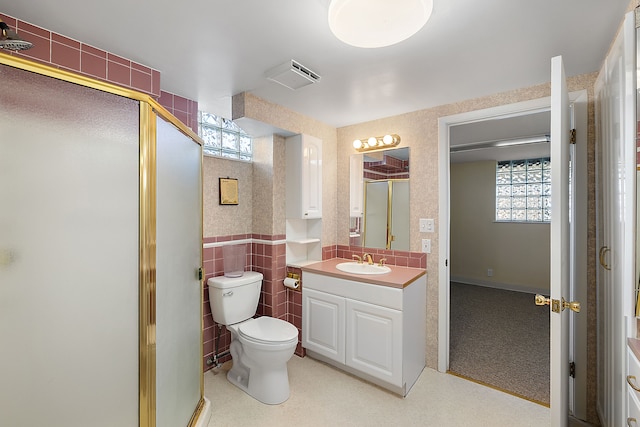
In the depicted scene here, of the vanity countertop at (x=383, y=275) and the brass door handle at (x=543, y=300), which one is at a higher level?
the brass door handle at (x=543, y=300)

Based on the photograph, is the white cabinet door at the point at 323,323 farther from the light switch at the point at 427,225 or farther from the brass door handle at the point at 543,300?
the brass door handle at the point at 543,300

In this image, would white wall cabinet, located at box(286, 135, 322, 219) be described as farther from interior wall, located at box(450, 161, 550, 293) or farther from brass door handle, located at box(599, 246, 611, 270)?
interior wall, located at box(450, 161, 550, 293)

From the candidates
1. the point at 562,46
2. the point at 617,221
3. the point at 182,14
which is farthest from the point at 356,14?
the point at 617,221

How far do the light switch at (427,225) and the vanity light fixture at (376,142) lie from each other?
0.75 meters

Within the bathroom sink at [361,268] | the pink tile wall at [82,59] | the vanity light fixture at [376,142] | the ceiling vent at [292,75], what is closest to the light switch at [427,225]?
the bathroom sink at [361,268]

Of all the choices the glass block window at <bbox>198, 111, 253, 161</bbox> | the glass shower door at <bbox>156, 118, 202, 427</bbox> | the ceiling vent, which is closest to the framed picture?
the glass block window at <bbox>198, 111, 253, 161</bbox>

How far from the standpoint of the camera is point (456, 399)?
2016 mm

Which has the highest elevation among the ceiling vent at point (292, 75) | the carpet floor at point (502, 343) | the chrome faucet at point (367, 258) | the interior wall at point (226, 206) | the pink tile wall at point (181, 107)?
the ceiling vent at point (292, 75)

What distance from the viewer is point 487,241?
492cm

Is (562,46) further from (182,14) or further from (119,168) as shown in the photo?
(119,168)

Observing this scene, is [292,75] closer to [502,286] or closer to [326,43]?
[326,43]

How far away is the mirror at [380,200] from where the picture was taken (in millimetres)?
2596

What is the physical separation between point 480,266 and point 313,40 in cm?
493

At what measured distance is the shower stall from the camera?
863mm
